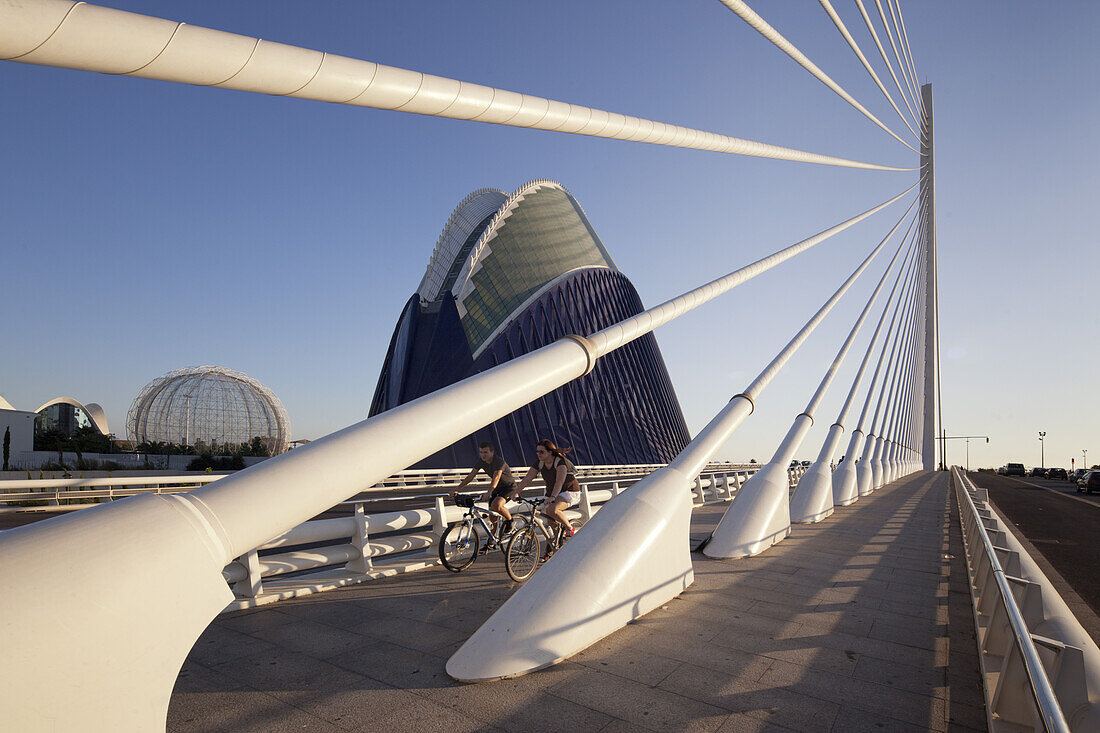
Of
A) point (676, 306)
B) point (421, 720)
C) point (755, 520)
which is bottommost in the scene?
point (421, 720)

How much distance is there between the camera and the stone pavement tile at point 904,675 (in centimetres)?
442

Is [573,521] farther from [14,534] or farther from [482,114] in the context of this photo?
[14,534]

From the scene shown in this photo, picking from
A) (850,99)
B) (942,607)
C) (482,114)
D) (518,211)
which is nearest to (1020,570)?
(942,607)

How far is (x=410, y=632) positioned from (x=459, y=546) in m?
2.66

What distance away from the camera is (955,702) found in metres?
4.21

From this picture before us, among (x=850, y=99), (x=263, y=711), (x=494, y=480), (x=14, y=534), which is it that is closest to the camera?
(x=14, y=534)

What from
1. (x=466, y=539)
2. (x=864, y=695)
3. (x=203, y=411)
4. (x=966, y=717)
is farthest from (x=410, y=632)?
(x=203, y=411)

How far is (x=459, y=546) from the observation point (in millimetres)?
8148

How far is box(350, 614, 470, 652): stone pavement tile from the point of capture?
204 inches

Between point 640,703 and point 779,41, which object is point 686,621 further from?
point 779,41

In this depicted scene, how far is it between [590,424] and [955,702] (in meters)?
36.3

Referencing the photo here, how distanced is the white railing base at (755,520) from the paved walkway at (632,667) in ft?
4.51

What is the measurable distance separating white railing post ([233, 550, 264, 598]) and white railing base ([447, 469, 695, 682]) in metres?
2.92

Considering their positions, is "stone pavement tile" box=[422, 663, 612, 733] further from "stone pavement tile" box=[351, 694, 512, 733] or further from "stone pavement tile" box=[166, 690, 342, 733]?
"stone pavement tile" box=[166, 690, 342, 733]
